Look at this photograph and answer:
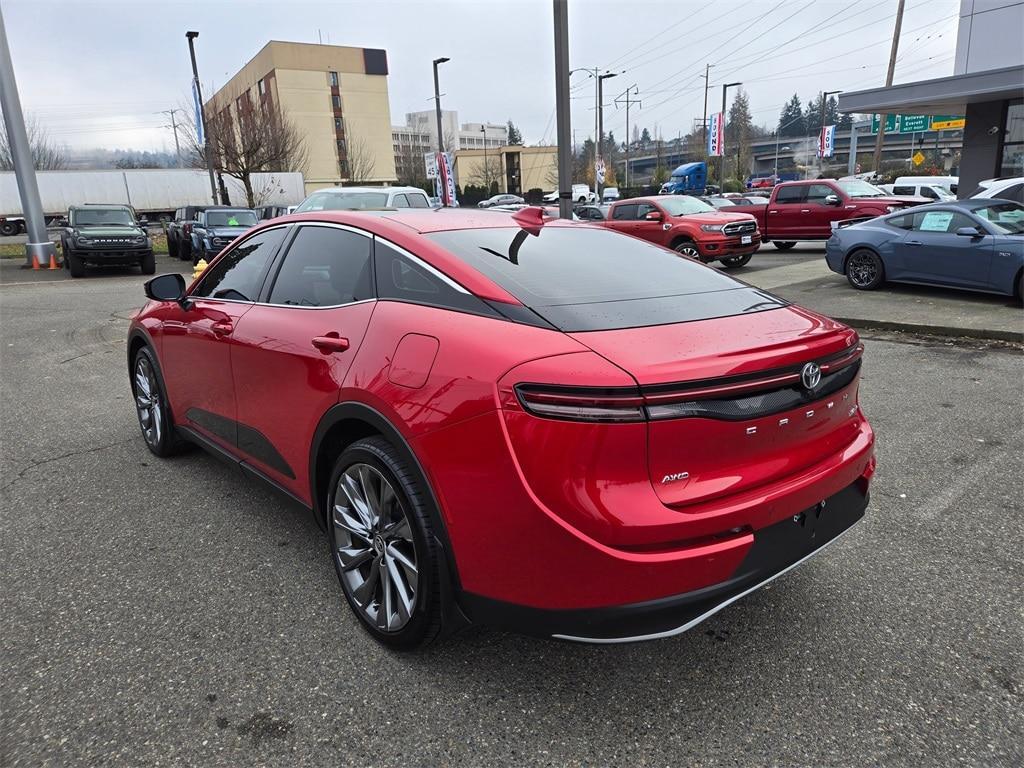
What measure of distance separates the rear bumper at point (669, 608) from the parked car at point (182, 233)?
2089cm

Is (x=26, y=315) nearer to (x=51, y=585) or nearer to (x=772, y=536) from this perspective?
(x=51, y=585)

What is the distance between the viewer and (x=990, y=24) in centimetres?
1636

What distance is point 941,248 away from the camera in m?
9.87

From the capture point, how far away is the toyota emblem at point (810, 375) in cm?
220

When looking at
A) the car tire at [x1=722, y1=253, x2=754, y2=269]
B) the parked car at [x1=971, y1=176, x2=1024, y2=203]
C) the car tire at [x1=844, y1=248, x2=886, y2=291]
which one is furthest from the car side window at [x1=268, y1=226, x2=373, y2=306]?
the parked car at [x1=971, y1=176, x2=1024, y2=203]

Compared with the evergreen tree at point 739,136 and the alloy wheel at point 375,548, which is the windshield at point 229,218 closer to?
the alloy wheel at point 375,548

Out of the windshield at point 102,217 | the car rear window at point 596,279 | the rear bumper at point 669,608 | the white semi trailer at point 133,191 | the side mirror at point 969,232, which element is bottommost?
the rear bumper at point 669,608

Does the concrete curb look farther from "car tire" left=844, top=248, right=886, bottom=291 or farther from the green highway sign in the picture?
the green highway sign

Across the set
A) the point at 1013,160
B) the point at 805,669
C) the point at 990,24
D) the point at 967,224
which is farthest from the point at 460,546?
the point at 990,24

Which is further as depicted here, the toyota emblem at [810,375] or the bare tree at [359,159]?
the bare tree at [359,159]

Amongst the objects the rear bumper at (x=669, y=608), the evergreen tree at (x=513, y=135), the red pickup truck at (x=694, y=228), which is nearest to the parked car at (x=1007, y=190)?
the red pickup truck at (x=694, y=228)

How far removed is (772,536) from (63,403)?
618 cm

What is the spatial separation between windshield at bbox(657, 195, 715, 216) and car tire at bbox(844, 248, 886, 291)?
457cm

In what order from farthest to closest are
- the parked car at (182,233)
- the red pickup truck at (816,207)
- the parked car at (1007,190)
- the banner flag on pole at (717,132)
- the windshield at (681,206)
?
the banner flag on pole at (717,132), the parked car at (182,233), the red pickup truck at (816,207), the windshield at (681,206), the parked car at (1007,190)
